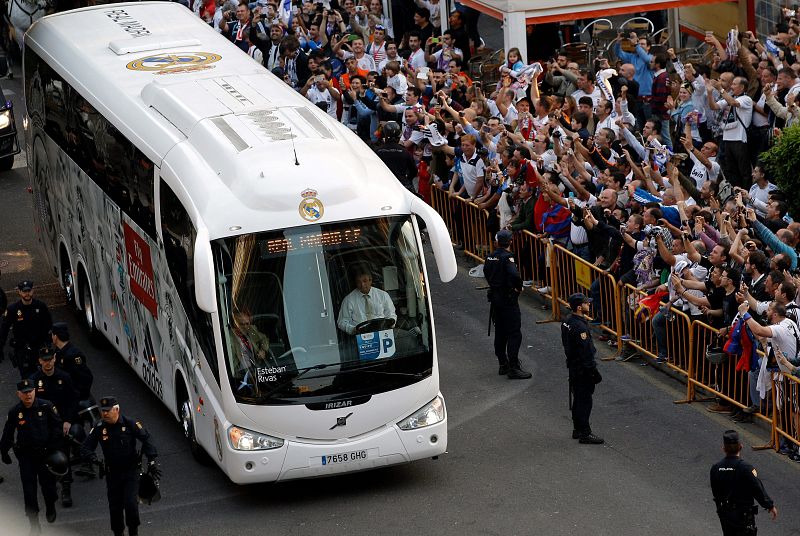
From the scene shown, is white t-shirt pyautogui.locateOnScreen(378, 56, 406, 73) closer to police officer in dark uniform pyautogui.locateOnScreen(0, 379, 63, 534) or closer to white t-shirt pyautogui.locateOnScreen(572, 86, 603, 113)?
white t-shirt pyautogui.locateOnScreen(572, 86, 603, 113)

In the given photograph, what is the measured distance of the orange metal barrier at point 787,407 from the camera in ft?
50.2

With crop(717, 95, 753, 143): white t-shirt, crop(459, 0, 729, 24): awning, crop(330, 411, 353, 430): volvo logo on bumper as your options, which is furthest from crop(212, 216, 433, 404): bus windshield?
crop(459, 0, 729, 24): awning

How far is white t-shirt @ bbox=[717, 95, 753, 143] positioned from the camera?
2092 cm

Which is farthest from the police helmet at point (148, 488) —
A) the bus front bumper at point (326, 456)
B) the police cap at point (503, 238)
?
the police cap at point (503, 238)

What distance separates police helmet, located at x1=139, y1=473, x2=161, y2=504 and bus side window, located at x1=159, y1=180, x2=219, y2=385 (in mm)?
1161

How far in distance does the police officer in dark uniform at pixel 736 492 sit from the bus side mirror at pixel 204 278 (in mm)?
4785

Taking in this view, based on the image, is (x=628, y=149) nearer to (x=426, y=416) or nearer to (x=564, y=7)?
(x=564, y=7)

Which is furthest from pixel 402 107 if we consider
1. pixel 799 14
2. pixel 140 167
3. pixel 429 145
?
pixel 140 167

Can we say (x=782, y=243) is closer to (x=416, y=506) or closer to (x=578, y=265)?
(x=578, y=265)

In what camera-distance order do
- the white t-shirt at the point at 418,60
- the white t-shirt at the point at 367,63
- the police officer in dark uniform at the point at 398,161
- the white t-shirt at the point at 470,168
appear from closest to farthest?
1. the police officer in dark uniform at the point at 398,161
2. the white t-shirt at the point at 470,168
3. the white t-shirt at the point at 418,60
4. the white t-shirt at the point at 367,63

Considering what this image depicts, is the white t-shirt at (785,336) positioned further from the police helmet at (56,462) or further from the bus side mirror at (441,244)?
the police helmet at (56,462)

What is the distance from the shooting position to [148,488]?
14.2 m

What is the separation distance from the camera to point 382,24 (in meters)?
31.1

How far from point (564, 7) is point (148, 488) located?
15.0 meters
